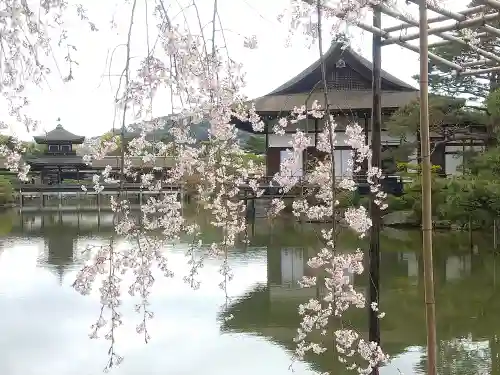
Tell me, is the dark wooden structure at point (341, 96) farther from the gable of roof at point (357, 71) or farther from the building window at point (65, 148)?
the building window at point (65, 148)

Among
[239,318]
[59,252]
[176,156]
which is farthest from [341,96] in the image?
[176,156]

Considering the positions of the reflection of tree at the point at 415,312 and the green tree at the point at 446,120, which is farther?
the green tree at the point at 446,120

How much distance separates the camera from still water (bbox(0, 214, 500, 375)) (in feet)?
14.3

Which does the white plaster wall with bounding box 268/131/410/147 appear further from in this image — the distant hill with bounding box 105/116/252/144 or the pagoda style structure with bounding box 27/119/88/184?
the pagoda style structure with bounding box 27/119/88/184

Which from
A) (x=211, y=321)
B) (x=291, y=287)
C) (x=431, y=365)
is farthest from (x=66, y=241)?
(x=431, y=365)

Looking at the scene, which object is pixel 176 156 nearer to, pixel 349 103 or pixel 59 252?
pixel 59 252

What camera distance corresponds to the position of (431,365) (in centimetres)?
156

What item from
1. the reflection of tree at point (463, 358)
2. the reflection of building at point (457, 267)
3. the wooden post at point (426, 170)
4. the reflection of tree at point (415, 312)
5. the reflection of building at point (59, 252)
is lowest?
the reflection of tree at point (463, 358)

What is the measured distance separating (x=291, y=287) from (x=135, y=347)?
8.63 feet

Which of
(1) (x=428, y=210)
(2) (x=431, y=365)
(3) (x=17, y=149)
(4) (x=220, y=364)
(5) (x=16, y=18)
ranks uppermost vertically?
(5) (x=16, y=18)

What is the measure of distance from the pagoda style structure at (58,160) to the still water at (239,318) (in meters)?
13.3

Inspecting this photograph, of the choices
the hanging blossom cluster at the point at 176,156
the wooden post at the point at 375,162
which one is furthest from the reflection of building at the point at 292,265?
the hanging blossom cluster at the point at 176,156

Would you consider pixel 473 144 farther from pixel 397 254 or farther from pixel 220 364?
pixel 220 364

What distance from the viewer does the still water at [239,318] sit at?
437cm
